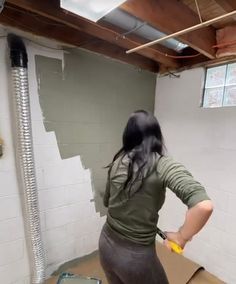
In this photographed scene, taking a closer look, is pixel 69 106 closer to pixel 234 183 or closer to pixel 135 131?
pixel 135 131

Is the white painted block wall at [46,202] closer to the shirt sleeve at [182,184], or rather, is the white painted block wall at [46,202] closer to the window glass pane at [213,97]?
the shirt sleeve at [182,184]

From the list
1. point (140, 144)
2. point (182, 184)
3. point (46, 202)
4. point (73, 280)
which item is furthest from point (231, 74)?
point (73, 280)

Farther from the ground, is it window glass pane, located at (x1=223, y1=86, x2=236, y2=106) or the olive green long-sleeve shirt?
window glass pane, located at (x1=223, y1=86, x2=236, y2=106)

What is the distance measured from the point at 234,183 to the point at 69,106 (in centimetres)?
173

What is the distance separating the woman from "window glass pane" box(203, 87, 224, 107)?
1.38 meters

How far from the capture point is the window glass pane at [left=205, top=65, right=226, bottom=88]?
7.90ft

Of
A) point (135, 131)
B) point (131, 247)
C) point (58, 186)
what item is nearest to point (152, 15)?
point (135, 131)

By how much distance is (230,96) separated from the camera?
7.63 ft

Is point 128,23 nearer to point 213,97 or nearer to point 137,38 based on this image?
point 137,38

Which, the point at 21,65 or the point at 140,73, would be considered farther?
the point at 140,73

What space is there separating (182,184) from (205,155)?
1462mm

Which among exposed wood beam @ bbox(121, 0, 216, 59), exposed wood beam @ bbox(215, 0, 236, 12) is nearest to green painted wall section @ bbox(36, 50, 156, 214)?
exposed wood beam @ bbox(121, 0, 216, 59)

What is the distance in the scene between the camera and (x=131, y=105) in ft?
8.99

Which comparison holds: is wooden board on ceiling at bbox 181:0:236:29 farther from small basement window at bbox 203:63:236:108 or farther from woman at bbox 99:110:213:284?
woman at bbox 99:110:213:284
